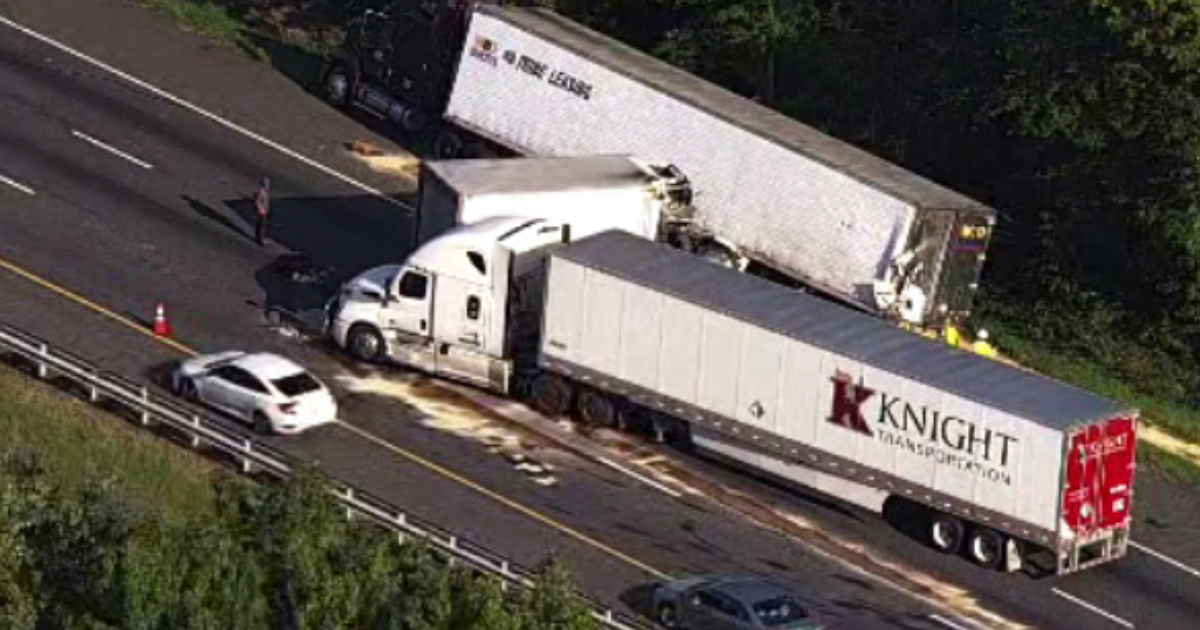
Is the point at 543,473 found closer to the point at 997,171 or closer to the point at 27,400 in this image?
the point at 27,400

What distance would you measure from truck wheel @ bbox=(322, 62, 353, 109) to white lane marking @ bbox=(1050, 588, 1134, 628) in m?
24.7

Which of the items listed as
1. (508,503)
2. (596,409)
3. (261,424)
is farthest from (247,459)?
(596,409)

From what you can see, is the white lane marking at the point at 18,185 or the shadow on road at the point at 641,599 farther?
the white lane marking at the point at 18,185

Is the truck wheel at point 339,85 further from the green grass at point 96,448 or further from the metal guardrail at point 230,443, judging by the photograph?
the green grass at point 96,448

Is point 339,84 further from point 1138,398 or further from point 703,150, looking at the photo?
point 1138,398

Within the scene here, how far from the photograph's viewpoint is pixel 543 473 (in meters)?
53.5

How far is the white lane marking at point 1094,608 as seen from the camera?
50938 millimetres

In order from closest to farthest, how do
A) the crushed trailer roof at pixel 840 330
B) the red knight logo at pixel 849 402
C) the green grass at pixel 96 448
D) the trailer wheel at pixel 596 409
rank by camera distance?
1. the green grass at pixel 96 448
2. the crushed trailer roof at pixel 840 330
3. the red knight logo at pixel 849 402
4. the trailer wheel at pixel 596 409

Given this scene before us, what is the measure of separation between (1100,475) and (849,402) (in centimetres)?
422

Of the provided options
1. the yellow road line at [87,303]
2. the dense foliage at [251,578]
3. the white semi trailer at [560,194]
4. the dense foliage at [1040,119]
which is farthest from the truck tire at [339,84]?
the dense foliage at [251,578]

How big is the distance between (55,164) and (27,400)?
41.0ft

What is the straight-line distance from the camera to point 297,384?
53562 millimetres

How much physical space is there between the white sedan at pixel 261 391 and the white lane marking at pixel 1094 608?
12556 mm

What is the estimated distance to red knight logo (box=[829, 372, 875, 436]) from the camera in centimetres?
5200
